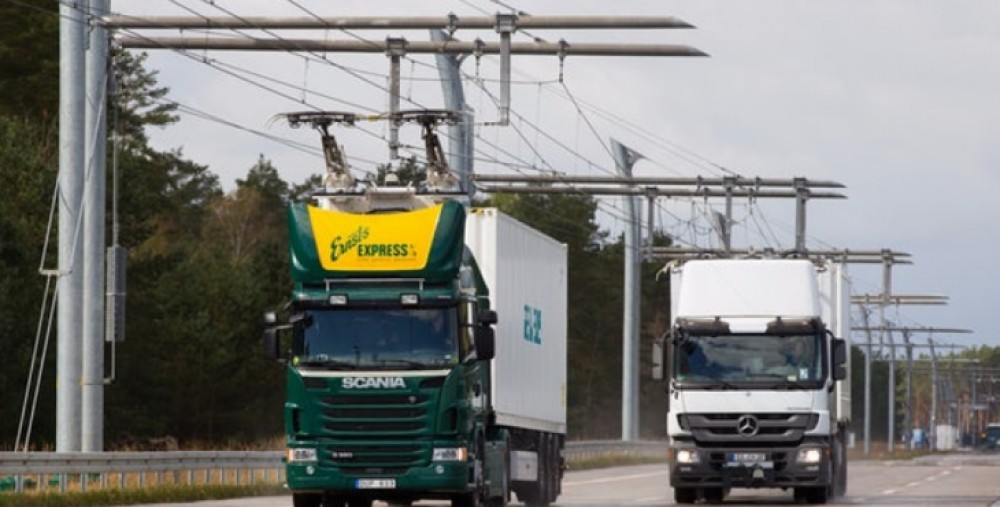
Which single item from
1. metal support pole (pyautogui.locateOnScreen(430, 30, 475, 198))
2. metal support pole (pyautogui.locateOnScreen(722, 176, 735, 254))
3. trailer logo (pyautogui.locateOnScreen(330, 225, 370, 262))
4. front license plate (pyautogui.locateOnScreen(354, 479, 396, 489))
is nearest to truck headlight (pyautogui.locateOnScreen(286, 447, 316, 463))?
front license plate (pyautogui.locateOnScreen(354, 479, 396, 489))

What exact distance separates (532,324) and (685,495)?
6.88 metres

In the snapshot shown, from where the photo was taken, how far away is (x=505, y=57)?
3559 centimetres

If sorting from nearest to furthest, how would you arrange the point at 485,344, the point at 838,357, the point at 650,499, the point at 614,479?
1. the point at 485,344
2. the point at 838,357
3. the point at 650,499
4. the point at 614,479

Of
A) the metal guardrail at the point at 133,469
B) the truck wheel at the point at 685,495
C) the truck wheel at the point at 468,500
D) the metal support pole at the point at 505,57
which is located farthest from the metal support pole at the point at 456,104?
the truck wheel at the point at 468,500

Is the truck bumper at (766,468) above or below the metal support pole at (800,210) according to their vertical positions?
below

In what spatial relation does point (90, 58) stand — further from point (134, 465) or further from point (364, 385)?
point (364, 385)

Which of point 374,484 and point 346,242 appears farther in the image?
point 346,242

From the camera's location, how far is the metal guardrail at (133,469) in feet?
104

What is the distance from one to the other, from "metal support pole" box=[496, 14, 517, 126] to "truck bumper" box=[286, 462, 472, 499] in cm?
1065

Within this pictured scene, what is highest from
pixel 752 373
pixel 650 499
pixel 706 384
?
pixel 752 373

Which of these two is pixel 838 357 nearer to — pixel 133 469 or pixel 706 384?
pixel 706 384

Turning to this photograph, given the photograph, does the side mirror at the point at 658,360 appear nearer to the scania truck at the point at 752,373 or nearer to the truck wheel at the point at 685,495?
the scania truck at the point at 752,373

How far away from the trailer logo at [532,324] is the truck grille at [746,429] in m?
3.88

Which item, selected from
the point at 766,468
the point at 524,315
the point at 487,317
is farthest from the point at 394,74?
the point at 487,317
